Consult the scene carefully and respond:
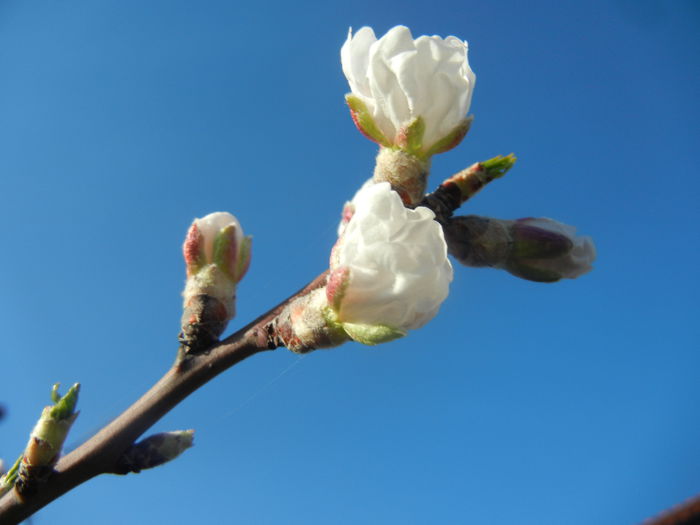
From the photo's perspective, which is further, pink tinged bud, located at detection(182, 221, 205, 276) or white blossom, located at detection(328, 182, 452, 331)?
pink tinged bud, located at detection(182, 221, 205, 276)

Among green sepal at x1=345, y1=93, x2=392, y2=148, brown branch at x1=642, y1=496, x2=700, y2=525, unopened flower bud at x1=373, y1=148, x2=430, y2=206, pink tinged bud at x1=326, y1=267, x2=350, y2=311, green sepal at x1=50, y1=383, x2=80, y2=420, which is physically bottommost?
brown branch at x1=642, y1=496, x2=700, y2=525

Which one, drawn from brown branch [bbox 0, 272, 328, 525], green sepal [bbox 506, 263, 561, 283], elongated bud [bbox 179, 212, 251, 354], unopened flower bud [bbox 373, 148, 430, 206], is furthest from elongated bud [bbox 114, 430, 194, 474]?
green sepal [bbox 506, 263, 561, 283]

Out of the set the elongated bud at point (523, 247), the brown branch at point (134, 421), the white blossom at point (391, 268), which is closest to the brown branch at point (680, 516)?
the white blossom at point (391, 268)

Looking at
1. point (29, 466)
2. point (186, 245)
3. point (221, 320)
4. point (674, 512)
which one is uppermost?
point (186, 245)

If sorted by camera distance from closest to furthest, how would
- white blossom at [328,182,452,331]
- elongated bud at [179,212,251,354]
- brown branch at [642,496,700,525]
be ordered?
1. brown branch at [642,496,700,525]
2. white blossom at [328,182,452,331]
3. elongated bud at [179,212,251,354]

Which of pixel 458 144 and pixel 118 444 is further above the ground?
pixel 458 144

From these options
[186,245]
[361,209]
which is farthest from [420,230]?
[186,245]

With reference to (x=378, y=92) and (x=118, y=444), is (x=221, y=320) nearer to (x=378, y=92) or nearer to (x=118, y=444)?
(x=118, y=444)

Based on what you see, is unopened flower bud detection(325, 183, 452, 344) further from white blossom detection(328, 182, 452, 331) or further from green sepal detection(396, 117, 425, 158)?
green sepal detection(396, 117, 425, 158)
